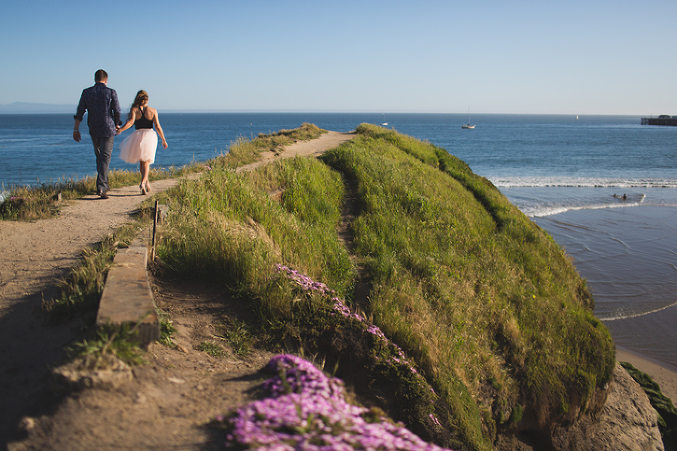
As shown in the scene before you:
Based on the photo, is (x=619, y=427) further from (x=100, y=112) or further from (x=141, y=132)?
(x=100, y=112)

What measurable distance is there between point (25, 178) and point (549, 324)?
39.9 metres

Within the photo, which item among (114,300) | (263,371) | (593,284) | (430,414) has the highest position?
(114,300)

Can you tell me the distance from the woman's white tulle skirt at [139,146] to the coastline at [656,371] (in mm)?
11161

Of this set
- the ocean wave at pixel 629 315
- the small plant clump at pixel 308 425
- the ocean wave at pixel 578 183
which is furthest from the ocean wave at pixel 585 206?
the small plant clump at pixel 308 425

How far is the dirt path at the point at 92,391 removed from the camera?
242 cm

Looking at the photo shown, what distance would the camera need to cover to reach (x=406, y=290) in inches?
256

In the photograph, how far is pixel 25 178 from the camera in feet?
113

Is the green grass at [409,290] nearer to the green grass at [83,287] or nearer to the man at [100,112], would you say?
the green grass at [83,287]

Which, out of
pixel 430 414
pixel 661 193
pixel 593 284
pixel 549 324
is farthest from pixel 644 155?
pixel 430 414

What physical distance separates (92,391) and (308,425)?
1386 millimetres

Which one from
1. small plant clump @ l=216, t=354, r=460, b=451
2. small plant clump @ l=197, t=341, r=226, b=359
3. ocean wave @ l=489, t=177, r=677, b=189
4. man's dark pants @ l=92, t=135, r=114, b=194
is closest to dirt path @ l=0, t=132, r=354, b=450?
small plant clump @ l=197, t=341, r=226, b=359

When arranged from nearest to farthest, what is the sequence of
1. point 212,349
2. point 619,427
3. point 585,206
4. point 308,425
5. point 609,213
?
1. point 308,425
2. point 212,349
3. point 619,427
4. point 609,213
5. point 585,206

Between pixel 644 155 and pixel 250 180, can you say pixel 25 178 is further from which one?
pixel 644 155

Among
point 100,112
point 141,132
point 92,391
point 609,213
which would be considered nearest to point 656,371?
point 92,391
